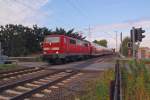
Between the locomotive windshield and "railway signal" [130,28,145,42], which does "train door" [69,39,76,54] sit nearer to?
the locomotive windshield

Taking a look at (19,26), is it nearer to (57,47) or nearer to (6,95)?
(57,47)

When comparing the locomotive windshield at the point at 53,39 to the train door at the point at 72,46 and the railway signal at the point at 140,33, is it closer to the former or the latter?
the train door at the point at 72,46

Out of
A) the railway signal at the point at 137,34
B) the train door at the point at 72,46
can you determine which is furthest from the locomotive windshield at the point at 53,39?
the railway signal at the point at 137,34

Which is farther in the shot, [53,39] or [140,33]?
[53,39]

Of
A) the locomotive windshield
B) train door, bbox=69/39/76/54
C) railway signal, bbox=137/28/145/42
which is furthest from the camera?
train door, bbox=69/39/76/54

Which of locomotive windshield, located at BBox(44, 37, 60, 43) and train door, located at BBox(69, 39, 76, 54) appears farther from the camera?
train door, located at BBox(69, 39, 76, 54)

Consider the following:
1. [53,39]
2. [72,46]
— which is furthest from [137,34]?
[72,46]

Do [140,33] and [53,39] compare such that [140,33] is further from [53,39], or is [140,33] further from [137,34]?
[53,39]

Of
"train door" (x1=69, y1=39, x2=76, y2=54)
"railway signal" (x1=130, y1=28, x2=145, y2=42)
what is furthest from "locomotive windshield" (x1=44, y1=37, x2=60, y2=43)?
"railway signal" (x1=130, y1=28, x2=145, y2=42)

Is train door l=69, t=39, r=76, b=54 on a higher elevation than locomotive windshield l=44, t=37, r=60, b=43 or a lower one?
lower

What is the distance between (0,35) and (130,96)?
234 feet

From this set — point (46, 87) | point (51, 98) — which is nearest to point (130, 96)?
point (51, 98)

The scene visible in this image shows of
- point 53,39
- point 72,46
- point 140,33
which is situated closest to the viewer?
point 140,33

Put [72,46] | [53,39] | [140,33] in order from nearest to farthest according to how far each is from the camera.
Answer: [140,33]
[53,39]
[72,46]
